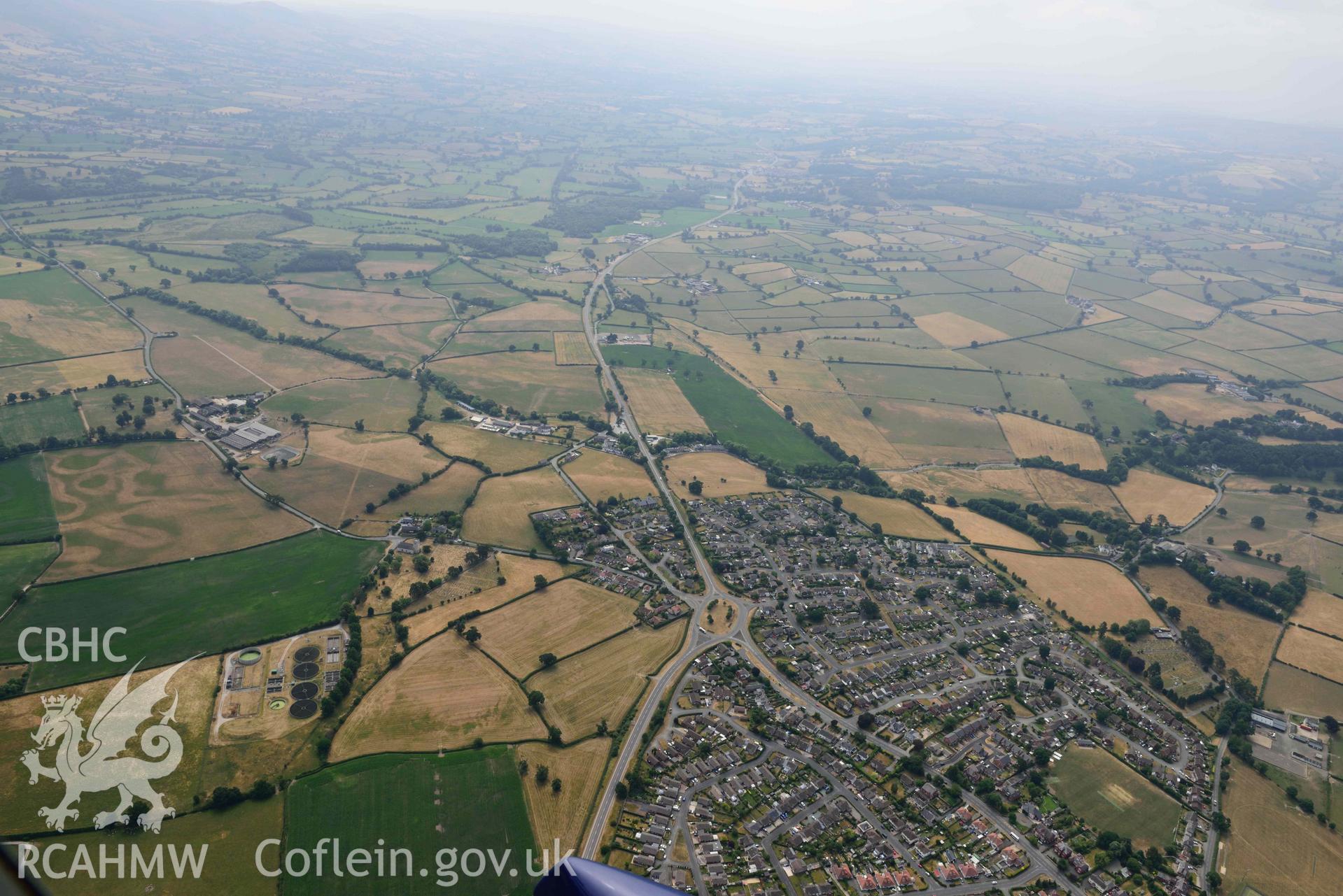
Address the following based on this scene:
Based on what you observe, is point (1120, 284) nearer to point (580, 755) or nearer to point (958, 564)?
point (958, 564)

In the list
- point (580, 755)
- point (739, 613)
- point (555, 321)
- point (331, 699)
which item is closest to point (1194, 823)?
point (739, 613)

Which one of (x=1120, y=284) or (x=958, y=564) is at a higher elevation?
(x=1120, y=284)

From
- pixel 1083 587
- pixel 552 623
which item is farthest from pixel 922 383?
pixel 552 623

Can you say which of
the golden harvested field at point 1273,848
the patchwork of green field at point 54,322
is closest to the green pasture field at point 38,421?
the patchwork of green field at point 54,322

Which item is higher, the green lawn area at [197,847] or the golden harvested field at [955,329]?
the golden harvested field at [955,329]

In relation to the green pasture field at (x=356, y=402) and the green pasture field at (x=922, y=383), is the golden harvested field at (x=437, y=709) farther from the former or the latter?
the green pasture field at (x=922, y=383)

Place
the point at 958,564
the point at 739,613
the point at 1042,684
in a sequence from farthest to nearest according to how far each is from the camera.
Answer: the point at 958,564 → the point at 739,613 → the point at 1042,684
